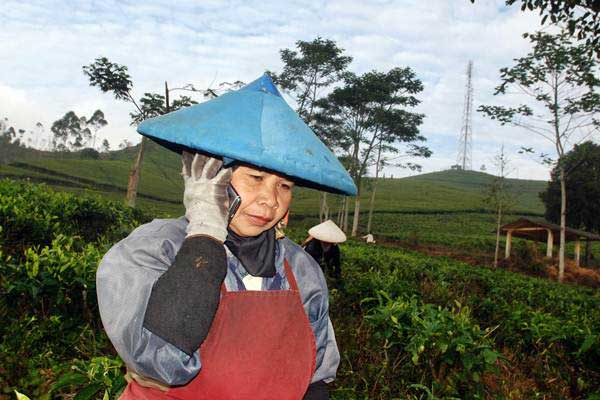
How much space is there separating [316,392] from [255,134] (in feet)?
3.40

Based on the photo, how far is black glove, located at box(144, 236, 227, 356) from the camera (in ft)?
4.44

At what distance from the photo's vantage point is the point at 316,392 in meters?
1.85

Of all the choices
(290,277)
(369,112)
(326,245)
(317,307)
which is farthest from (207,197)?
(369,112)

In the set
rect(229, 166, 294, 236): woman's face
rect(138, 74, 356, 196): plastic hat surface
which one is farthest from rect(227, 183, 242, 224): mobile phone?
rect(138, 74, 356, 196): plastic hat surface

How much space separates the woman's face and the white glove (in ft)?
0.38

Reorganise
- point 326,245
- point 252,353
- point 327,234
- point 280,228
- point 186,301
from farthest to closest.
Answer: point 326,245
point 327,234
point 280,228
point 252,353
point 186,301

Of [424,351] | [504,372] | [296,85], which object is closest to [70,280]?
[424,351]

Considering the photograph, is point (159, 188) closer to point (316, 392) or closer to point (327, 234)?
point (327, 234)

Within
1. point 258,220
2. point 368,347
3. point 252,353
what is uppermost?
point 258,220

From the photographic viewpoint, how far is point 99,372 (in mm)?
2480

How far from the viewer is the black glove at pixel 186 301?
1354 mm

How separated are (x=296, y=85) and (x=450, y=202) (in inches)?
1808

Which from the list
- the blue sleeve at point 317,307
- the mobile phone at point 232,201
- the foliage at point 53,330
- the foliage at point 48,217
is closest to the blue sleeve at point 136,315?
the mobile phone at point 232,201

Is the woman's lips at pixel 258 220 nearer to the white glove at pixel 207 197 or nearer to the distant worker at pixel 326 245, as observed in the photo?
the white glove at pixel 207 197
